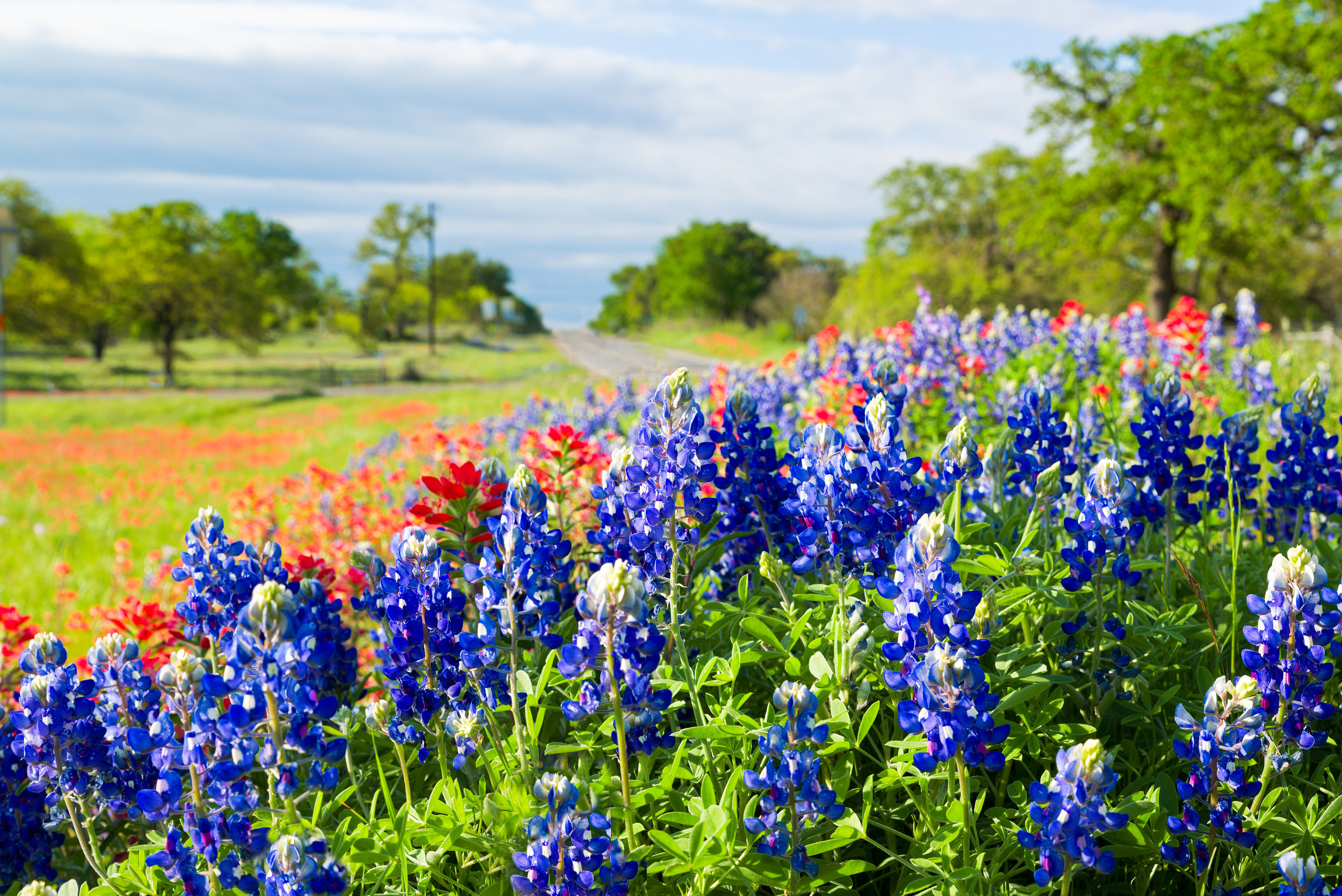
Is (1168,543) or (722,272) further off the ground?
(722,272)

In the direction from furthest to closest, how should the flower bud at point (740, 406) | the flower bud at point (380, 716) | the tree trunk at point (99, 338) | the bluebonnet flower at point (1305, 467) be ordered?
1. the tree trunk at point (99, 338)
2. the bluebonnet flower at point (1305, 467)
3. the flower bud at point (740, 406)
4. the flower bud at point (380, 716)

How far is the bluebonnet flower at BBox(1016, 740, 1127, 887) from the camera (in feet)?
5.49

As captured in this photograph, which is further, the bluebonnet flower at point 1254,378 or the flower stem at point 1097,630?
the bluebonnet flower at point 1254,378

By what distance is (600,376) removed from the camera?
31.5 metres

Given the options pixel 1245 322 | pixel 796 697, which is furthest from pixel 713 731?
pixel 1245 322

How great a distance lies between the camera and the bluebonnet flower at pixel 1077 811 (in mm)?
1675

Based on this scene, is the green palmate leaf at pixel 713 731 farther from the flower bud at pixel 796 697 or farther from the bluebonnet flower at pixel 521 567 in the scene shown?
the bluebonnet flower at pixel 521 567

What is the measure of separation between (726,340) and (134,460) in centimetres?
4997

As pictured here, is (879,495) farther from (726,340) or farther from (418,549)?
(726,340)

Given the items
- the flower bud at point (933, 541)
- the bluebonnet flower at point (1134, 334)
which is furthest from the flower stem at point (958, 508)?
the bluebonnet flower at point (1134, 334)

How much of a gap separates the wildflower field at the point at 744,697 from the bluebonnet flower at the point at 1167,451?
0.04ft

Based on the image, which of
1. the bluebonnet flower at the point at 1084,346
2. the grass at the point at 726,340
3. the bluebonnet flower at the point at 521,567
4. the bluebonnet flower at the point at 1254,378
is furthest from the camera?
the grass at the point at 726,340

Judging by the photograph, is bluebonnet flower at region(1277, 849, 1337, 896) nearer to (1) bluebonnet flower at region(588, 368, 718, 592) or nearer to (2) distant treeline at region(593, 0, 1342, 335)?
(1) bluebonnet flower at region(588, 368, 718, 592)

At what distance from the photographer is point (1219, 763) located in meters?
1.96
